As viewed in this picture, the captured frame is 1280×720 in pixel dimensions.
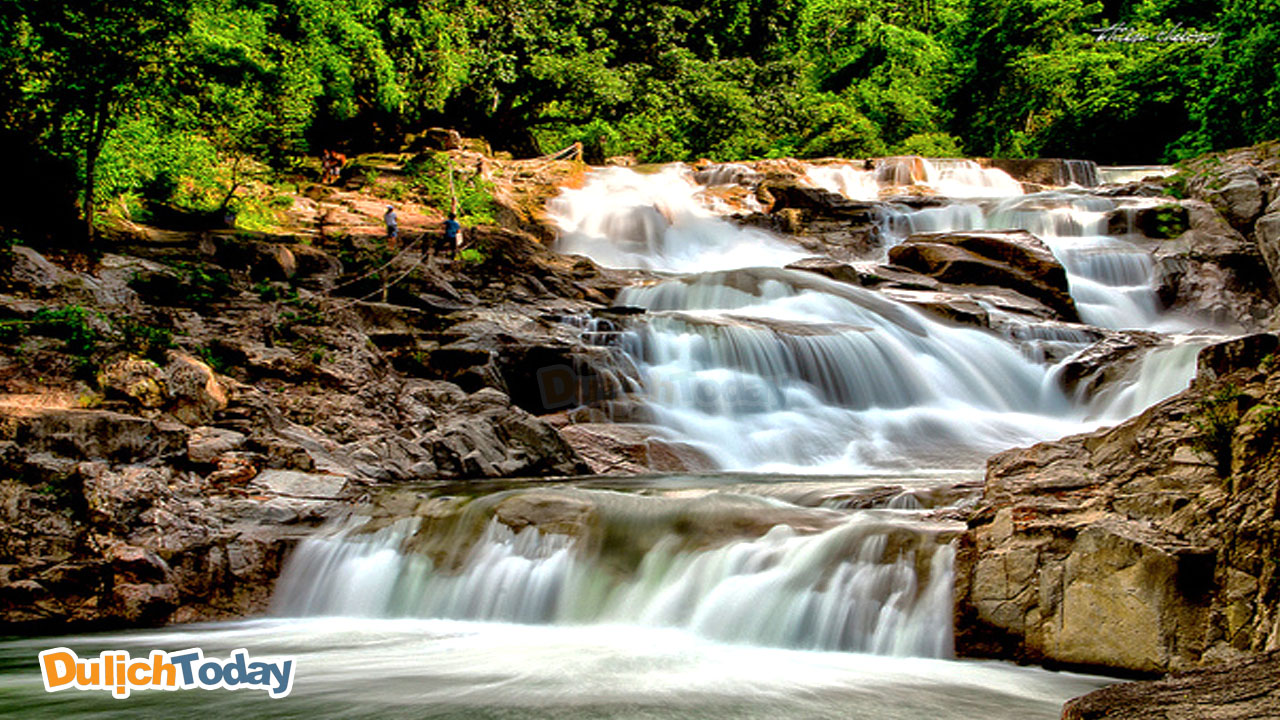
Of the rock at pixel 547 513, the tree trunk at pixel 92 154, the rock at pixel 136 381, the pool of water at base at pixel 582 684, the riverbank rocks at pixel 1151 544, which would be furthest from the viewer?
the tree trunk at pixel 92 154

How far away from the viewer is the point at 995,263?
1823 centimetres

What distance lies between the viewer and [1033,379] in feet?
47.2

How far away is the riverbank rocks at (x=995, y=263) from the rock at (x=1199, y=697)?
15.9 metres

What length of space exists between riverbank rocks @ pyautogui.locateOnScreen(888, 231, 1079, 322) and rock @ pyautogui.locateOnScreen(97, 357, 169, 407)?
14.9m

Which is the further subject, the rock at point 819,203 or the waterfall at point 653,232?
the rock at point 819,203

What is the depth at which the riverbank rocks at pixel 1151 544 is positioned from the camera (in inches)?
169

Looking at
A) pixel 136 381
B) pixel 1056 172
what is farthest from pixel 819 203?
pixel 136 381

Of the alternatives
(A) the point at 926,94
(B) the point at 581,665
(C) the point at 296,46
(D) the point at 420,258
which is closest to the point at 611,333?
(D) the point at 420,258

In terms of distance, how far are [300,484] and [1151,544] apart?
25.7 feet

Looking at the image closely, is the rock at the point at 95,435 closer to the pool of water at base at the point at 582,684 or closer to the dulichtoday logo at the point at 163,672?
the pool of water at base at the point at 582,684
